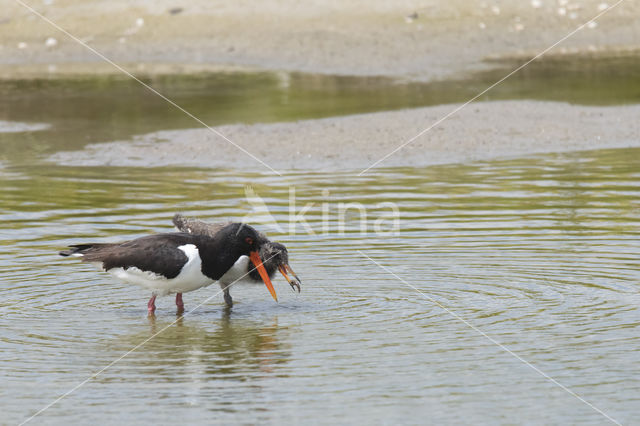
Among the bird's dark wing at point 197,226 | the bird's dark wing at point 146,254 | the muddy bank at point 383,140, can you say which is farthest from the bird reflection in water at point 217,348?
the muddy bank at point 383,140

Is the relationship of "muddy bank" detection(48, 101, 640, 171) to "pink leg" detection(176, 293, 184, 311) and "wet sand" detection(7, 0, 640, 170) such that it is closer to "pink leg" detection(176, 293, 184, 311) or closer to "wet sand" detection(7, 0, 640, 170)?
"wet sand" detection(7, 0, 640, 170)

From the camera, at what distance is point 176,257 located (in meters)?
10.3

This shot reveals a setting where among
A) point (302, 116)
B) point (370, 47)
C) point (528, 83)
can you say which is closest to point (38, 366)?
point (302, 116)

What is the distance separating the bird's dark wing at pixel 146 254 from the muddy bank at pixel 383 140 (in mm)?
7136

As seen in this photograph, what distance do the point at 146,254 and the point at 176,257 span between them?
297 millimetres

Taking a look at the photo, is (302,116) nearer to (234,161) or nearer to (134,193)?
(234,161)

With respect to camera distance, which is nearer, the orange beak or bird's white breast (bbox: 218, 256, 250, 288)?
the orange beak

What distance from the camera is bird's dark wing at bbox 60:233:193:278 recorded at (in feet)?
33.9

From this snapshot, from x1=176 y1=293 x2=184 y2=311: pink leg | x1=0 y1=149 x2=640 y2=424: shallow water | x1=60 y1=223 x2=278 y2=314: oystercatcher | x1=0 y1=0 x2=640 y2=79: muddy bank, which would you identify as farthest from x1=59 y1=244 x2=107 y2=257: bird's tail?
x1=0 y1=0 x2=640 y2=79: muddy bank

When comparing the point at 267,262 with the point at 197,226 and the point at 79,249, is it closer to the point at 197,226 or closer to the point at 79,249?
the point at 197,226

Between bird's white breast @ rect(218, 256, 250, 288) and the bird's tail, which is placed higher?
the bird's tail

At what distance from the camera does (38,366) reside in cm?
887

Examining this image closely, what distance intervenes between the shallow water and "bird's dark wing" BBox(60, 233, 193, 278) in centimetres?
49

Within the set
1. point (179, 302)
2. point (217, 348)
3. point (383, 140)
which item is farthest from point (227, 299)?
point (383, 140)
